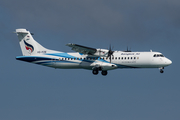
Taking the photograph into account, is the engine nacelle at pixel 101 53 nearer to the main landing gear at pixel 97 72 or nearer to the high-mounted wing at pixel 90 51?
the high-mounted wing at pixel 90 51

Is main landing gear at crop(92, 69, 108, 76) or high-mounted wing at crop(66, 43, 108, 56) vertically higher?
high-mounted wing at crop(66, 43, 108, 56)

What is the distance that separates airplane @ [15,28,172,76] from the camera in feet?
132

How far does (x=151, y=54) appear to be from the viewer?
4044 cm

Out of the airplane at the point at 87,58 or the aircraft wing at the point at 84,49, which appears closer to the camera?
the airplane at the point at 87,58

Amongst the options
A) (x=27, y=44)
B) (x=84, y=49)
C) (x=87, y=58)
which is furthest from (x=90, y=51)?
(x=27, y=44)

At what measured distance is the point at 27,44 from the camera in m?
45.6

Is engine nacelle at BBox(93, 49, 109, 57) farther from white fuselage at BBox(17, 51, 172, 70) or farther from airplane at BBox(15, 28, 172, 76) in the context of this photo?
white fuselage at BBox(17, 51, 172, 70)

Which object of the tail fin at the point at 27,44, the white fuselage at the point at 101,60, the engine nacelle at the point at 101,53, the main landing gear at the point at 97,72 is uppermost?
the tail fin at the point at 27,44

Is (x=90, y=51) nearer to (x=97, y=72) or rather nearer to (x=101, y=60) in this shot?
(x=101, y=60)

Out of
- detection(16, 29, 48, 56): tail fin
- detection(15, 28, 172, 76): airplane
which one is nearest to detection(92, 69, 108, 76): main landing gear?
detection(15, 28, 172, 76): airplane

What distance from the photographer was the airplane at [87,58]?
40219 millimetres

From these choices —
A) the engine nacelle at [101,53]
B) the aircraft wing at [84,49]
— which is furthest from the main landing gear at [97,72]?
the aircraft wing at [84,49]

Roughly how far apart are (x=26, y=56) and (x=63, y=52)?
17.7 feet

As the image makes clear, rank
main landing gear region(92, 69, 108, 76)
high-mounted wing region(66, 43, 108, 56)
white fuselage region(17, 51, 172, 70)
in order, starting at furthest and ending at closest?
main landing gear region(92, 69, 108, 76) < high-mounted wing region(66, 43, 108, 56) < white fuselage region(17, 51, 172, 70)
